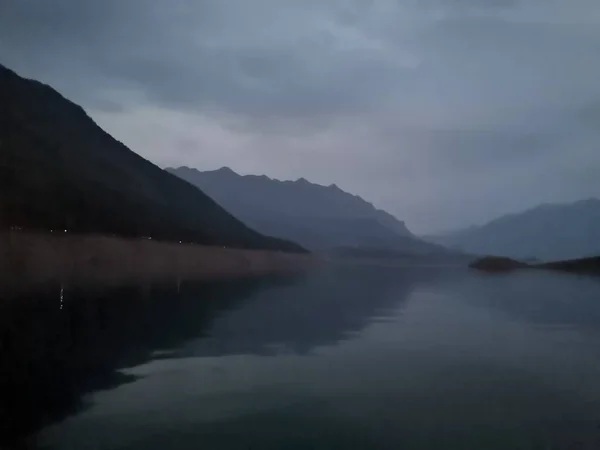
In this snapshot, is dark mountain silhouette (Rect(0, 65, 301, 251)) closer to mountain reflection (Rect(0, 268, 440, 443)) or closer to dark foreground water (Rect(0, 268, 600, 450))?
mountain reflection (Rect(0, 268, 440, 443))

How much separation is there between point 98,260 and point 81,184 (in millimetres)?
50501

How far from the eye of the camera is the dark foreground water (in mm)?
11828

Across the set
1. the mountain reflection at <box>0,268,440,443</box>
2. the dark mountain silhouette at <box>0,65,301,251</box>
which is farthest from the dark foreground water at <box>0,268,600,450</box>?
the dark mountain silhouette at <box>0,65,301,251</box>

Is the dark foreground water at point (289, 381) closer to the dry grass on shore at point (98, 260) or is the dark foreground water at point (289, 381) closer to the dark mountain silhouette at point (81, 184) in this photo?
the dry grass on shore at point (98, 260)

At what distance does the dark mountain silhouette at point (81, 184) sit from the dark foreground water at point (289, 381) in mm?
50897

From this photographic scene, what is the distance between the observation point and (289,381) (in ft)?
55.6

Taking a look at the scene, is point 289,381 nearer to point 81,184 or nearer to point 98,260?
point 98,260

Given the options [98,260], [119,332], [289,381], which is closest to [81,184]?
[98,260]

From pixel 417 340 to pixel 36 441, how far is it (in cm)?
1832

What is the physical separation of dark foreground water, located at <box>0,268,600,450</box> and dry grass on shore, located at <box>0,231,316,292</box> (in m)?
26.8

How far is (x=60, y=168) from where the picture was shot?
122000mm

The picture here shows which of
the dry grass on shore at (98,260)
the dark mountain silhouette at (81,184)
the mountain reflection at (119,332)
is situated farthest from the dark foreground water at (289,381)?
the dark mountain silhouette at (81,184)

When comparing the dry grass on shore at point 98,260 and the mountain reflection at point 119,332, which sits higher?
the dry grass on shore at point 98,260

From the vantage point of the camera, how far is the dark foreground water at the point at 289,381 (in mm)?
11828
